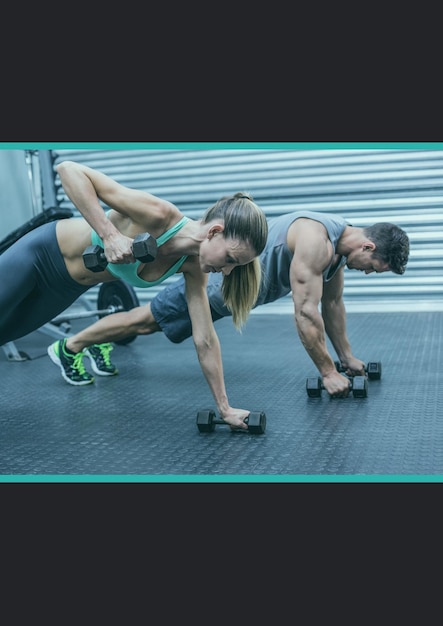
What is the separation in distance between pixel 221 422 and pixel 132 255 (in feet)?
2.64

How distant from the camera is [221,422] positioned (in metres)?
2.81

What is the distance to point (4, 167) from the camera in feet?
19.5

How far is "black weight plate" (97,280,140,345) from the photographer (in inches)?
188

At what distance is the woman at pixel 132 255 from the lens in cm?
239

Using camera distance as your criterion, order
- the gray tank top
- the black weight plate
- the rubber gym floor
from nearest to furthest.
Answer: the rubber gym floor → the gray tank top → the black weight plate

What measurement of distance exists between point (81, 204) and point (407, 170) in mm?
3867

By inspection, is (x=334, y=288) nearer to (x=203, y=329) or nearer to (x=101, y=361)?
(x=203, y=329)

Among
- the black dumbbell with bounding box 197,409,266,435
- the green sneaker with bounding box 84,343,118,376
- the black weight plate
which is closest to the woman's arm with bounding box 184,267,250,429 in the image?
the black dumbbell with bounding box 197,409,266,435

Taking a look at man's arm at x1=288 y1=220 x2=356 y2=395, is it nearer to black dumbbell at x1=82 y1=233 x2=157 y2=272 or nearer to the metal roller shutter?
black dumbbell at x1=82 y1=233 x2=157 y2=272

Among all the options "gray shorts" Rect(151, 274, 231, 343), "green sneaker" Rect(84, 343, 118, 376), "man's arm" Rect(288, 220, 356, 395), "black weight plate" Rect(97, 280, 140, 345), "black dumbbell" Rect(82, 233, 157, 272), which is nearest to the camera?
"black dumbbell" Rect(82, 233, 157, 272)

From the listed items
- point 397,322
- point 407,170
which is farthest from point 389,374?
point 407,170

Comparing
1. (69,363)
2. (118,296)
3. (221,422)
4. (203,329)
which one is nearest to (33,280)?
(203,329)

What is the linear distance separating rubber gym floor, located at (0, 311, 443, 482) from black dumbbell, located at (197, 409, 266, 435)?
23mm
